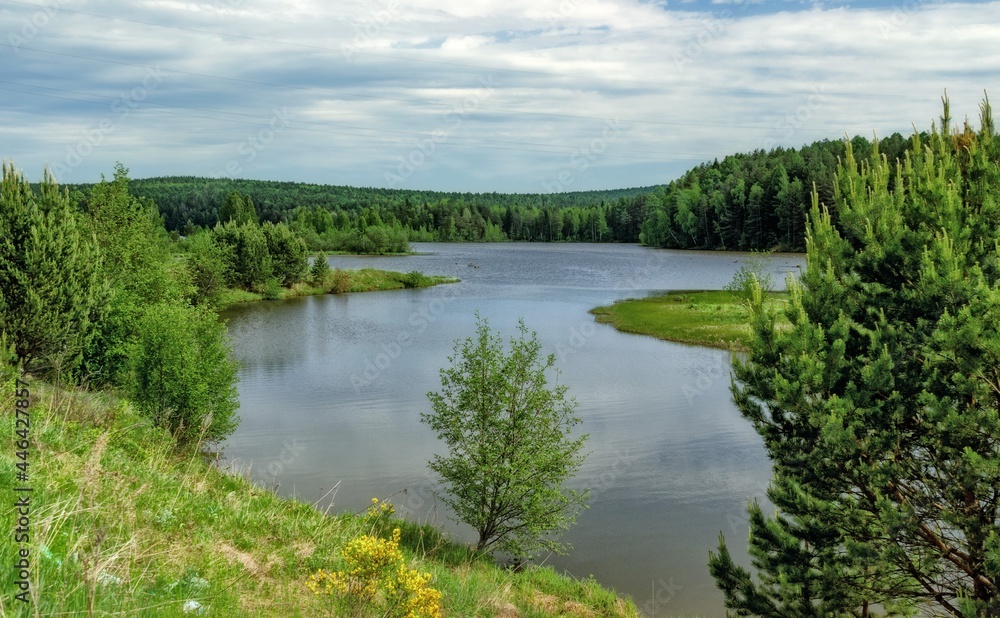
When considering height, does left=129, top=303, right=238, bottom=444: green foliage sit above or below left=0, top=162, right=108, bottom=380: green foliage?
below

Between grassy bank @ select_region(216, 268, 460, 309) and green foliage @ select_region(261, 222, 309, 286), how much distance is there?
1.45 metres

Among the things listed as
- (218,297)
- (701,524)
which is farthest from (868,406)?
(218,297)

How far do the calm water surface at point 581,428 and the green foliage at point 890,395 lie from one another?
593cm

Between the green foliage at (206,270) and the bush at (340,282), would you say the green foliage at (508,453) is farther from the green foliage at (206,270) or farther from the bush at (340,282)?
the bush at (340,282)

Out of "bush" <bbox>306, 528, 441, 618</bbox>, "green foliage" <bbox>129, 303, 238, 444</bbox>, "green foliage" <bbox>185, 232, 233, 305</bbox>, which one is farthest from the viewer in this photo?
"green foliage" <bbox>185, 232, 233, 305</bbox>

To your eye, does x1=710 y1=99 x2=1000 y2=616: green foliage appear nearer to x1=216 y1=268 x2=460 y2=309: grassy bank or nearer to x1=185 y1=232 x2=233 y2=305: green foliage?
x1=185 y1=232 x2=233 y2=305: green foliage

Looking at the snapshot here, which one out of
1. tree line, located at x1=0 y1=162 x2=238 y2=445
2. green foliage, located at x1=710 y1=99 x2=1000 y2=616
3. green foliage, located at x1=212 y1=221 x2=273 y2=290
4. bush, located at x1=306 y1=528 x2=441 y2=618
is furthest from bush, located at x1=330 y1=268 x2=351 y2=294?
bush, located at x1=306 y1=528 x2=441 y2=618

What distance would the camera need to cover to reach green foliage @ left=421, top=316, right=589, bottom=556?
56.3 feet

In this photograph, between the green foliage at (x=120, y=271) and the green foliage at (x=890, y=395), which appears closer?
the green foliage at (x=890, y=395)

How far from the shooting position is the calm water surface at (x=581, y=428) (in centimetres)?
1883

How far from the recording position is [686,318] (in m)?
54.6

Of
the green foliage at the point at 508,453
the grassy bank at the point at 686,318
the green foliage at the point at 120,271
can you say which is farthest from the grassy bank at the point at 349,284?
the green foliage at the point at 508,453

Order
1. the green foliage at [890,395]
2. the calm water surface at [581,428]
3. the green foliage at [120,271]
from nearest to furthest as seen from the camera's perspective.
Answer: the green foliage at [890,395], the calm water surface at [581,428], the green foliage at [120,271]

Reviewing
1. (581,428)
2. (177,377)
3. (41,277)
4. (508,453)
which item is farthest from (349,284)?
(508,453)
